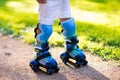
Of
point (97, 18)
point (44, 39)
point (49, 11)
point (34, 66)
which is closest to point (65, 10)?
point (49, 11)

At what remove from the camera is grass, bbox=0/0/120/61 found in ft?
17.6

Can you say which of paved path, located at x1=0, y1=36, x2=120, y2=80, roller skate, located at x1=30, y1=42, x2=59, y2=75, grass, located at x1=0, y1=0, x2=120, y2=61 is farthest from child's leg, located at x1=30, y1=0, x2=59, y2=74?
grass, located at x1=0, y1=0, x2=120, y2=61

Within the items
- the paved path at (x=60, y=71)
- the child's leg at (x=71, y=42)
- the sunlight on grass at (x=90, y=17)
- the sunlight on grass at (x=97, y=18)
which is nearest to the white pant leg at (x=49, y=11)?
the child's leg at (x=71, y=42)

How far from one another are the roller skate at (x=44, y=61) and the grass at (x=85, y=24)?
31.9 inches

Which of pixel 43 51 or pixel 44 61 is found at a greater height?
pixel 43 51

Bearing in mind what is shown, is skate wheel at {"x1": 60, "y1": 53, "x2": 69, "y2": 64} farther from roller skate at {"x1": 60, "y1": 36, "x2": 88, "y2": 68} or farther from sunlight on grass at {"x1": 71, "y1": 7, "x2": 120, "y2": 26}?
sunlight on grass at {"x1": 71, "y1": 7, "x2": 120, "y2": 26}

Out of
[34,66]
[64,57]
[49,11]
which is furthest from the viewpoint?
[64,57]

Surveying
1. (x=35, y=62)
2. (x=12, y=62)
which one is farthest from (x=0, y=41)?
(x=35, y=62)

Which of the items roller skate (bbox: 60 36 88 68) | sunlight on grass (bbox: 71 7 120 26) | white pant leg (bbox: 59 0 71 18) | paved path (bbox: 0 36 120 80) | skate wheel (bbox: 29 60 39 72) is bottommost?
paved path (bbox: 0 36 120 80)

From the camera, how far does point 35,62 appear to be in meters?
4.56

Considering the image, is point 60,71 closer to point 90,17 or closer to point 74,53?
point 74,53

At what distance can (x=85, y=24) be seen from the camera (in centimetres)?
638

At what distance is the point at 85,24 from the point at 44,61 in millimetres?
2047

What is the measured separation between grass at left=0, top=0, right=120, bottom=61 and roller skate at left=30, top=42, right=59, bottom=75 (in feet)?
2.66
